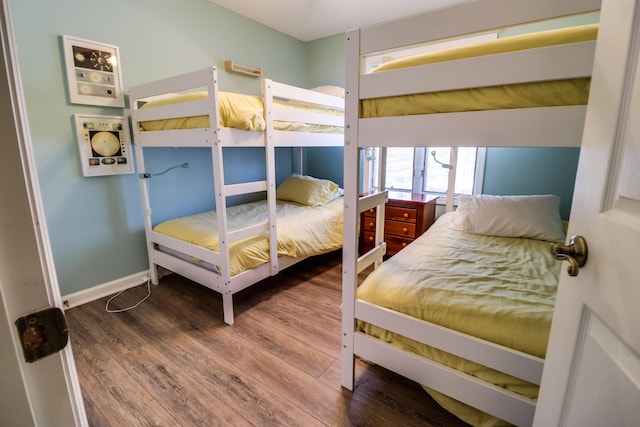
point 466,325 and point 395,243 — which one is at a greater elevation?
point 466,325

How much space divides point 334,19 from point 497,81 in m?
2.84

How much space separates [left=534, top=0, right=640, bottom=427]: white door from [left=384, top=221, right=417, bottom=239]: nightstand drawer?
2.18 metres

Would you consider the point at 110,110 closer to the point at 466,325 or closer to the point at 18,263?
the point at 18,263

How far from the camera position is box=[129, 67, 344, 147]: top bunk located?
1844mm

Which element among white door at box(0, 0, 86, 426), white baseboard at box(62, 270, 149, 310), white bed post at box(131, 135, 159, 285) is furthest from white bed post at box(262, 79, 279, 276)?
white door at box(0, 0, 86, 426)

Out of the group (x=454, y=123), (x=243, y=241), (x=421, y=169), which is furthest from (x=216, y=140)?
(x=421, y=169)

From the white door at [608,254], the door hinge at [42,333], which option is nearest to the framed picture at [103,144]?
the door hinge at [42,333]

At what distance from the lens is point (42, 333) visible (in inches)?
16.2

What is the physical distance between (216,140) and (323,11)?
207 centimetres

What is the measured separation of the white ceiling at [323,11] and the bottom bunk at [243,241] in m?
1.72

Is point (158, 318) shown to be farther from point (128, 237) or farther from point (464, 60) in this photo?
point (464, 60)

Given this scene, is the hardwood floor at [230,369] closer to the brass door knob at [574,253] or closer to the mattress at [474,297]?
the mattress at [474,297]

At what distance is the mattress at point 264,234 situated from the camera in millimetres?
2098

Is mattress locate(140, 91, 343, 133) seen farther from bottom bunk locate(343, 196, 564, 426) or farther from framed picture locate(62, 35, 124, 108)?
bottom bunk locate(343, 196, 564, 426)
